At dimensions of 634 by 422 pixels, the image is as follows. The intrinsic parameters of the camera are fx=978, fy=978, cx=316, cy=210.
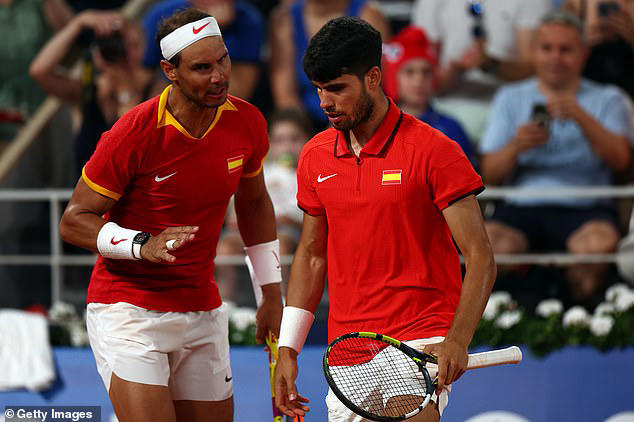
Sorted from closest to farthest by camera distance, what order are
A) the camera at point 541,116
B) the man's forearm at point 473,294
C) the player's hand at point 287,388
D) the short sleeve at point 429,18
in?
1. the man's forearm at point 473,294
2. the player's hand at point 287,388
3. the camera at point 541,116
4. the short sleeve at point 429,18

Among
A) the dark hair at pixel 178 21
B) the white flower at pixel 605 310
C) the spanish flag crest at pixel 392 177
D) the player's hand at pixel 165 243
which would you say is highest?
the dark hair at pixel 178 21

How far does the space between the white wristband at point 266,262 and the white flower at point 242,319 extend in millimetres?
1674

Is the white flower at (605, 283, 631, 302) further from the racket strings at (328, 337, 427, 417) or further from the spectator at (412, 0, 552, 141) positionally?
the racket strings at (328, 337, 427, 417)

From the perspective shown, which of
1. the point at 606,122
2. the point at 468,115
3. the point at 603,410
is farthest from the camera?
the point at 468,115

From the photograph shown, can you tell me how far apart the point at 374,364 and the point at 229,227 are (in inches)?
147

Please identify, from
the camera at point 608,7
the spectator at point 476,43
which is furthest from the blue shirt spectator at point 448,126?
the camera at point 608,7

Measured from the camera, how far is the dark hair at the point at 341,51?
3.40 meters

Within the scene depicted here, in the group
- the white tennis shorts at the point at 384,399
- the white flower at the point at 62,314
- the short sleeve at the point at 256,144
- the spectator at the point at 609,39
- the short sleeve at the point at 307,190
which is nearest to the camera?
the white tennis shorts at the point at 384,399

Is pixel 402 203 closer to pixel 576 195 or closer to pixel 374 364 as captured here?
pixel 374 364

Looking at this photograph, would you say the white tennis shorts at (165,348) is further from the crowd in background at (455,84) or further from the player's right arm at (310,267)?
the crowd in background at (455,84)

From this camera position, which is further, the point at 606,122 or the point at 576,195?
Answer: the point at 606,122

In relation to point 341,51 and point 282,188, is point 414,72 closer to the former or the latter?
point 282,188

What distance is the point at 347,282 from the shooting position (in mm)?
3633

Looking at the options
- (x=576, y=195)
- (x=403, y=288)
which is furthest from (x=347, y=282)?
(x=576, y=195)
